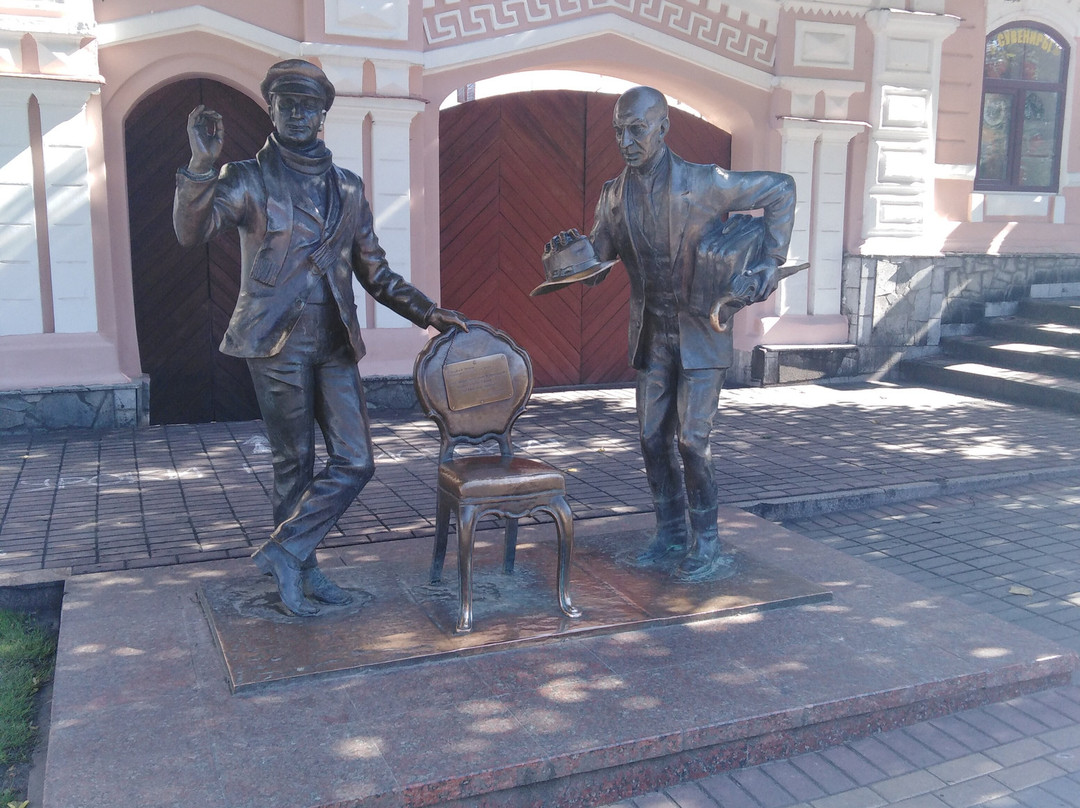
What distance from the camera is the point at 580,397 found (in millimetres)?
9641

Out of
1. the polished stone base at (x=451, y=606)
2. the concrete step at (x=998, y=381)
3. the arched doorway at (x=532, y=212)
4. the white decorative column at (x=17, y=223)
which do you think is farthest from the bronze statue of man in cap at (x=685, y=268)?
the concrete step at (x=998, y=381)

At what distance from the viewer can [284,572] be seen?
3.91m

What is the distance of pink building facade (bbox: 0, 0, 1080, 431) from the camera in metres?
7.57

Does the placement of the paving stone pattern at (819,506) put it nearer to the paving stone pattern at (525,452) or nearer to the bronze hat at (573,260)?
the paving stone pattern at (525,452)

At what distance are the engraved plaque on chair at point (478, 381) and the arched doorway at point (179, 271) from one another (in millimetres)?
4948

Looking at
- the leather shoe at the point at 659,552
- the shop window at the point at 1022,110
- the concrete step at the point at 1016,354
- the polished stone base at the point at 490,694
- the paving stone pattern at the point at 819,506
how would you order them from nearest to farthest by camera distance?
the polished stone base at the point at 490,694
the paving stone pattern at the point at 819,506
the leather shoe at the point at 659,552
the concrete step at the point at 1016,354
the shop window at the point at 1022,110

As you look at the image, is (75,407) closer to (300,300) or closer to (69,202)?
(69,202)

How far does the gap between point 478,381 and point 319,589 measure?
39.9 inches

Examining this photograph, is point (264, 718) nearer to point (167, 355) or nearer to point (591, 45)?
point (167, 355)

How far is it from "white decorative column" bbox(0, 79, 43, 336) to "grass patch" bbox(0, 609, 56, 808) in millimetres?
3794

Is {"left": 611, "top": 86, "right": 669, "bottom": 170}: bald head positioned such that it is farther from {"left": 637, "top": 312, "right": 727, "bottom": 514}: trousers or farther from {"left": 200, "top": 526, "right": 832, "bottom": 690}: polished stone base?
{"left": 200, "top": 526, "right": 832, "bottom": 690}: polished stone base

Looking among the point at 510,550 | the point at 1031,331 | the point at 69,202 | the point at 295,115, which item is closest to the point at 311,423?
the point at 510,550

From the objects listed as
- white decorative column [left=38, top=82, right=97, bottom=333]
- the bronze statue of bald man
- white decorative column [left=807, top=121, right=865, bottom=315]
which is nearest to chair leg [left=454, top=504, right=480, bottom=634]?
the bronze statue of bald man

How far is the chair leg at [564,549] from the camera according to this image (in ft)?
12.8
